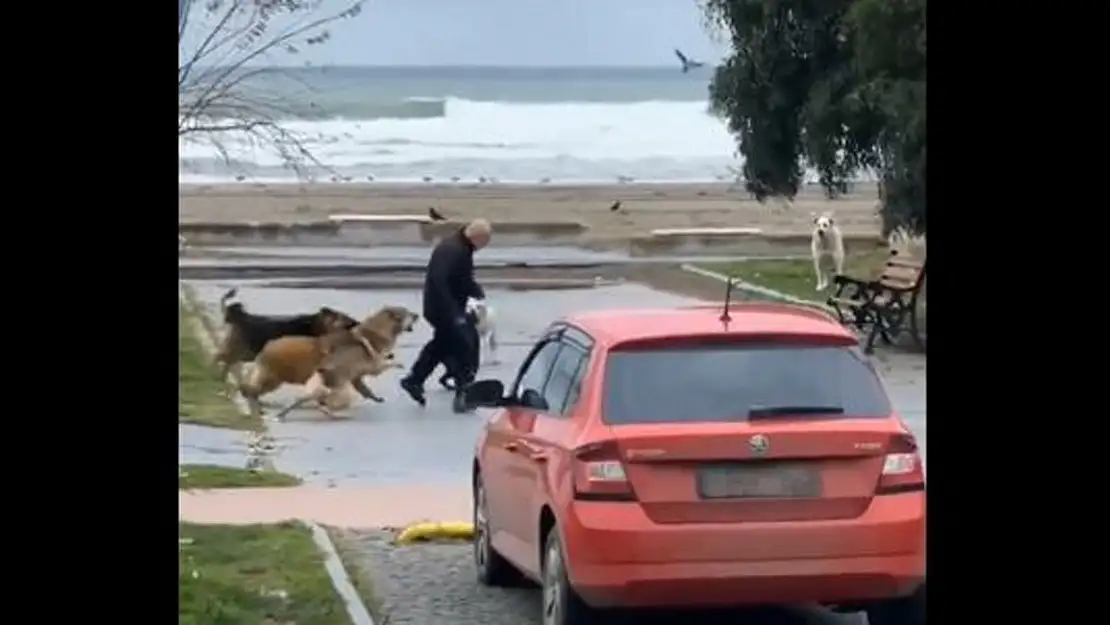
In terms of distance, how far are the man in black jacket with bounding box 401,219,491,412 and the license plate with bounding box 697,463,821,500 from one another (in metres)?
8.45

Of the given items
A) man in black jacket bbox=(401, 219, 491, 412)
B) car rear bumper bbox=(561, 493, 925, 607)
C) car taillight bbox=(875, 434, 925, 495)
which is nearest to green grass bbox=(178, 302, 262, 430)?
man in black jacket bbox=(401, 219, 491, 412)

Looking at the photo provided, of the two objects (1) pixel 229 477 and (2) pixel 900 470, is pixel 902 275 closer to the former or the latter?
(1) pixel 229 477

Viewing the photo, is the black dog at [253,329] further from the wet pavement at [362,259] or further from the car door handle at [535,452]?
the wet pavement at [362,259]

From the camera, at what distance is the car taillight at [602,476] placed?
8.70 metres

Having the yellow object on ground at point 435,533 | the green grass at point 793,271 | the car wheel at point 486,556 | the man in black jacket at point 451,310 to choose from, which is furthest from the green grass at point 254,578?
the green grass at point 793,271

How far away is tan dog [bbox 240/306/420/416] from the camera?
1742 centimetres

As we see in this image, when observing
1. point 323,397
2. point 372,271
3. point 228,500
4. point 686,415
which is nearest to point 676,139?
point 372,271

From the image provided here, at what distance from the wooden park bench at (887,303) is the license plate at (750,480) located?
1292 centimetres

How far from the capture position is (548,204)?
43969mm

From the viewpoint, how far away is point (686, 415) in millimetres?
8875
